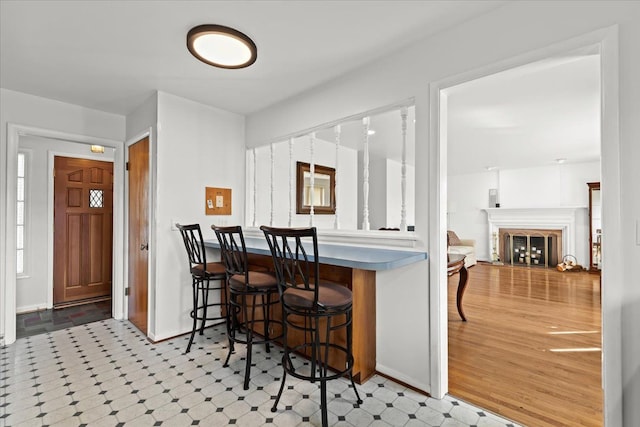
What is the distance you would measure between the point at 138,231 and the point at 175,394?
6.34ft

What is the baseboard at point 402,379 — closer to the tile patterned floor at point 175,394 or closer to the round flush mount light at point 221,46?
the tile patterned floor at point 175,394

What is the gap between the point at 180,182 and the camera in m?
3.20

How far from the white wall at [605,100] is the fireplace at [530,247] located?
271 inches

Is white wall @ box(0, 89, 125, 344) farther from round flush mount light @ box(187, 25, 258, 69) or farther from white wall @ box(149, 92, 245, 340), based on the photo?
round flush mount light @ box(187, 25, 258, 69)

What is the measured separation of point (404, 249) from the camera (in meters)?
2.24

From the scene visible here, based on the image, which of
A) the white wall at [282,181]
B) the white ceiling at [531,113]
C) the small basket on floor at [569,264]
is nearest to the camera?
the white ceiling at [531,113]

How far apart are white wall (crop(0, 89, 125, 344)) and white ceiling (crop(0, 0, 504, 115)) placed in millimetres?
153

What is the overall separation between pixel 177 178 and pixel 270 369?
204 centimetres

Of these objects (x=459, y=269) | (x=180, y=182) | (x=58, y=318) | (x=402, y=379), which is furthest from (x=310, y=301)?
(x=58, y=318)

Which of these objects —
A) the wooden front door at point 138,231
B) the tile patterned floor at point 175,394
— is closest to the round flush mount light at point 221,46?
the wooden front door at point 138,231

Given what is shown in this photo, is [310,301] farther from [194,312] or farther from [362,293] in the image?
[194,312]

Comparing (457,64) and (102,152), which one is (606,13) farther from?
(102,152)

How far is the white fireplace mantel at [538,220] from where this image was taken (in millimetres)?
6984

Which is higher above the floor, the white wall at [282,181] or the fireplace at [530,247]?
the white wall at [282,181]
